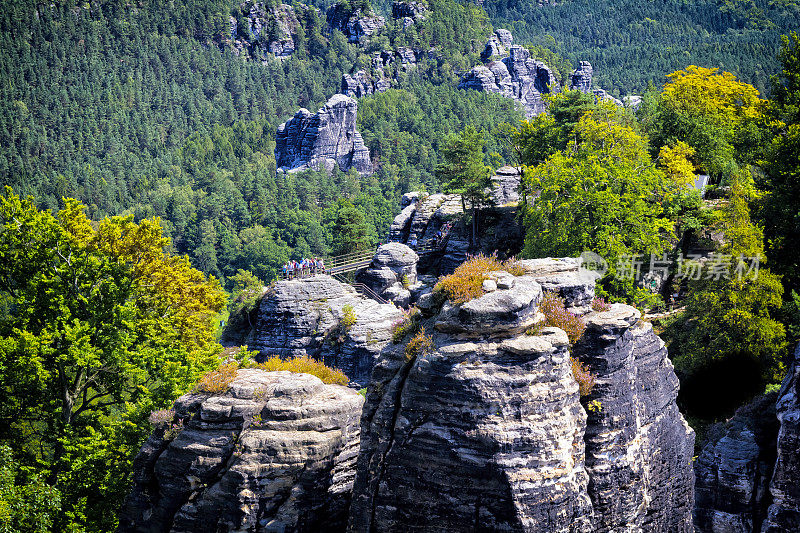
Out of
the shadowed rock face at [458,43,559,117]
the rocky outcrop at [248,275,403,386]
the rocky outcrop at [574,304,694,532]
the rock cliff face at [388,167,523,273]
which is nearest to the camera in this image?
the rocky outcrop at [574,304,694,532]

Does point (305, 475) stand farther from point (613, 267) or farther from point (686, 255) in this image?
point (686, 255)

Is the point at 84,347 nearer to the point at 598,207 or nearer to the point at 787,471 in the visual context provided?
the point at 598,207

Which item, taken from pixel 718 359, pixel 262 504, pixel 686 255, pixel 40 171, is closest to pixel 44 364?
pixel 262 504

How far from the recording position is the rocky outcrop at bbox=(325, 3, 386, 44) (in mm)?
193875

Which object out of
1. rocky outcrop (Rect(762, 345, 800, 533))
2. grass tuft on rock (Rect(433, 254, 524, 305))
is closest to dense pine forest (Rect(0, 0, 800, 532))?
grass tuft on rock (Rect(433, 254, 524, 305))

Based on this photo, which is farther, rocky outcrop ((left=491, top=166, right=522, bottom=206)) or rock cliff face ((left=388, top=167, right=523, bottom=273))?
rocky outcrop ((left=491, top=166, right=522, bottom=206))

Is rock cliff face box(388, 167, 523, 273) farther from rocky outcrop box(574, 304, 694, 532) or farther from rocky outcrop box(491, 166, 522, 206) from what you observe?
rocky outcrop box(574, 304, 694, 532)

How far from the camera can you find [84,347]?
24.3 meters

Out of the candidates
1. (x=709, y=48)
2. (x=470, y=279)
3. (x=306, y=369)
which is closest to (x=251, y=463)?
(x=306, y=369)

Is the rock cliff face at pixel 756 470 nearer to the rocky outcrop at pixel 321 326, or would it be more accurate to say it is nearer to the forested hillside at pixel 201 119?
the rocky outcrop at pixel 321 326

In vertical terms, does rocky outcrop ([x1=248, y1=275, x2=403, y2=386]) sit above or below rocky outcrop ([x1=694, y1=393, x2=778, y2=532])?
below

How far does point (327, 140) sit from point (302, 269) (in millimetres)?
88263

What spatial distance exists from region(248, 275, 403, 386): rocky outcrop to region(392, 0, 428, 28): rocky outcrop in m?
156

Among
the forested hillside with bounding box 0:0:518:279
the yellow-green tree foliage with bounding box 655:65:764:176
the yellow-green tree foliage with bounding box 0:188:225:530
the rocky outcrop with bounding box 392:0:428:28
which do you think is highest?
the rocky outcrop with bounding box 392:0:428:28
